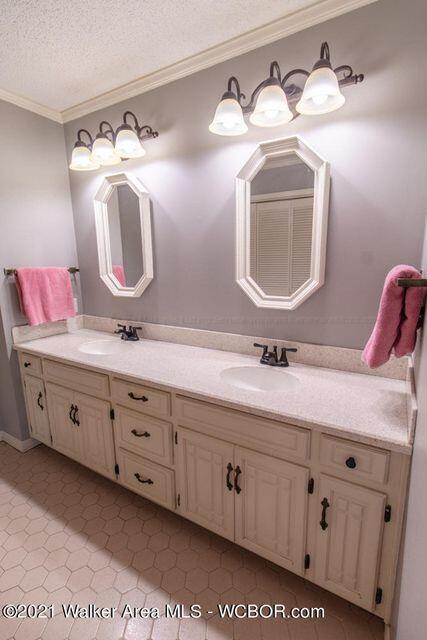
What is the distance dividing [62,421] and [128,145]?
1.69 m

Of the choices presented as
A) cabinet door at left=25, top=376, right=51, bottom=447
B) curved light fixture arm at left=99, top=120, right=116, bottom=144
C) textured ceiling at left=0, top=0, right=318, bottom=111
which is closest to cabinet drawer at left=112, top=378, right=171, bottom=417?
cabinet door at left=25, top=376, right=51, bottom=447

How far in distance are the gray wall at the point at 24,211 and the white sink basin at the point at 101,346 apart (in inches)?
19.9

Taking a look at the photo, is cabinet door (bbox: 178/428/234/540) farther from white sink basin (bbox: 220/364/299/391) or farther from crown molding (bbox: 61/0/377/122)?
crown molding (bbox: 61/0/377/122)

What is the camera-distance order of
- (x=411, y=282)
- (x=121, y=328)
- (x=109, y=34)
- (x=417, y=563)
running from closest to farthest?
1. (x=417, y=563)
2. (x=411, y=282)
3. (x=109, y=34)
4. (x=121, y=328)

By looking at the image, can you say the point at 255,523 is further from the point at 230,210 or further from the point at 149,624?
the point at 230,210

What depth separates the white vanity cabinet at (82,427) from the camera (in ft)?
5.52

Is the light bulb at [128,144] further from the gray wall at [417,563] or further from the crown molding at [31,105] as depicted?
the gray wall at [417,563]

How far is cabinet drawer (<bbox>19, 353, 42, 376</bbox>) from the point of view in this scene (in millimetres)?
1960

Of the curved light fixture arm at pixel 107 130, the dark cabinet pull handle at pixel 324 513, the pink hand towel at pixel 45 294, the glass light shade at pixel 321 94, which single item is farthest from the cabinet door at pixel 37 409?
the glass light shade at pixel 321 94

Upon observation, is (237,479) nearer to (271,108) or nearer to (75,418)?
(75,418)

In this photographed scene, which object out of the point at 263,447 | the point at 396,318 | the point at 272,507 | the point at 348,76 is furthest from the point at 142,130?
the point at 272,507

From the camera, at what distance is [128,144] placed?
171 centimetres

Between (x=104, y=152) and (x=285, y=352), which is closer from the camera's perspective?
(x=285, y=352)

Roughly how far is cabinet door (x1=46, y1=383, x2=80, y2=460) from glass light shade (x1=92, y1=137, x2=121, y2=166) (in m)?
1.40
